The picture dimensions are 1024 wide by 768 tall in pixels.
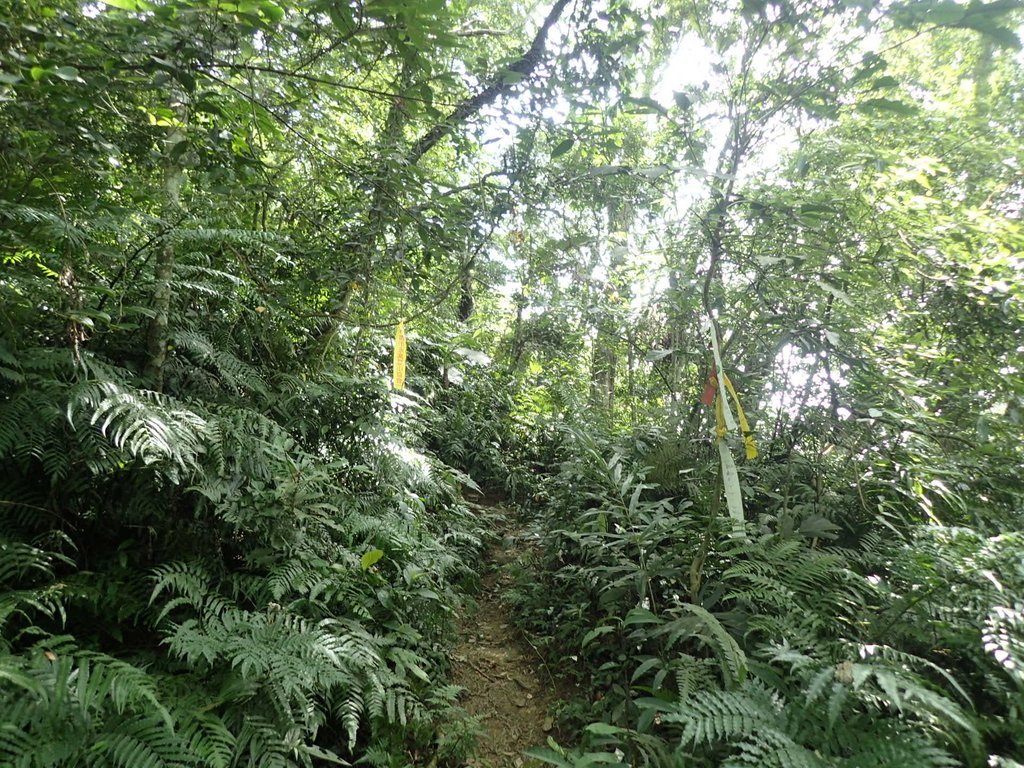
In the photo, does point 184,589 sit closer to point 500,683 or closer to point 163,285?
point 163,285

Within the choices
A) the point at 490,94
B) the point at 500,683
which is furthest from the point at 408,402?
the point at 490,94

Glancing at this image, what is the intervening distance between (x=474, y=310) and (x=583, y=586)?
6.91 metres

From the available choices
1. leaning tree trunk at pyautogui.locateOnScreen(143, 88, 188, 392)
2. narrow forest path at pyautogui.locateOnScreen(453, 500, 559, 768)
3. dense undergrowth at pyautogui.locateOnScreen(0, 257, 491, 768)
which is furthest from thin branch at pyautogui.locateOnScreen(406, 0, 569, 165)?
narrow forest path at pyautogui.locateOnScreen(453, 500, 559, 768)

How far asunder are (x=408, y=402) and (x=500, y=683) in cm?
244

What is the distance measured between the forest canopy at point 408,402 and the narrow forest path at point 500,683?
164mm

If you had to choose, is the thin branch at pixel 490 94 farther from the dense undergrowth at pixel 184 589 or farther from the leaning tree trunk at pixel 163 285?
the dense undergrowth at pixel 184 589

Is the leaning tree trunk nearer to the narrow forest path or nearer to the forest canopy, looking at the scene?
the forest canopy

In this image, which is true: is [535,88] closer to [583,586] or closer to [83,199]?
[83,199]

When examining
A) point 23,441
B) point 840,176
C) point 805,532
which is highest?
point 840,176

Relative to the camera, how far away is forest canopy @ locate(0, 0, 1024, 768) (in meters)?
2.04

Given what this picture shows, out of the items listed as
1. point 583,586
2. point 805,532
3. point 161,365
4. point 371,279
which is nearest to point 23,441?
point 161,365

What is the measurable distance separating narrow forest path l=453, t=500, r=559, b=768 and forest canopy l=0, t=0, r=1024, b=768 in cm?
16

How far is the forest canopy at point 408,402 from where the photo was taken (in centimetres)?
204

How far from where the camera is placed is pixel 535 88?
3.06m
